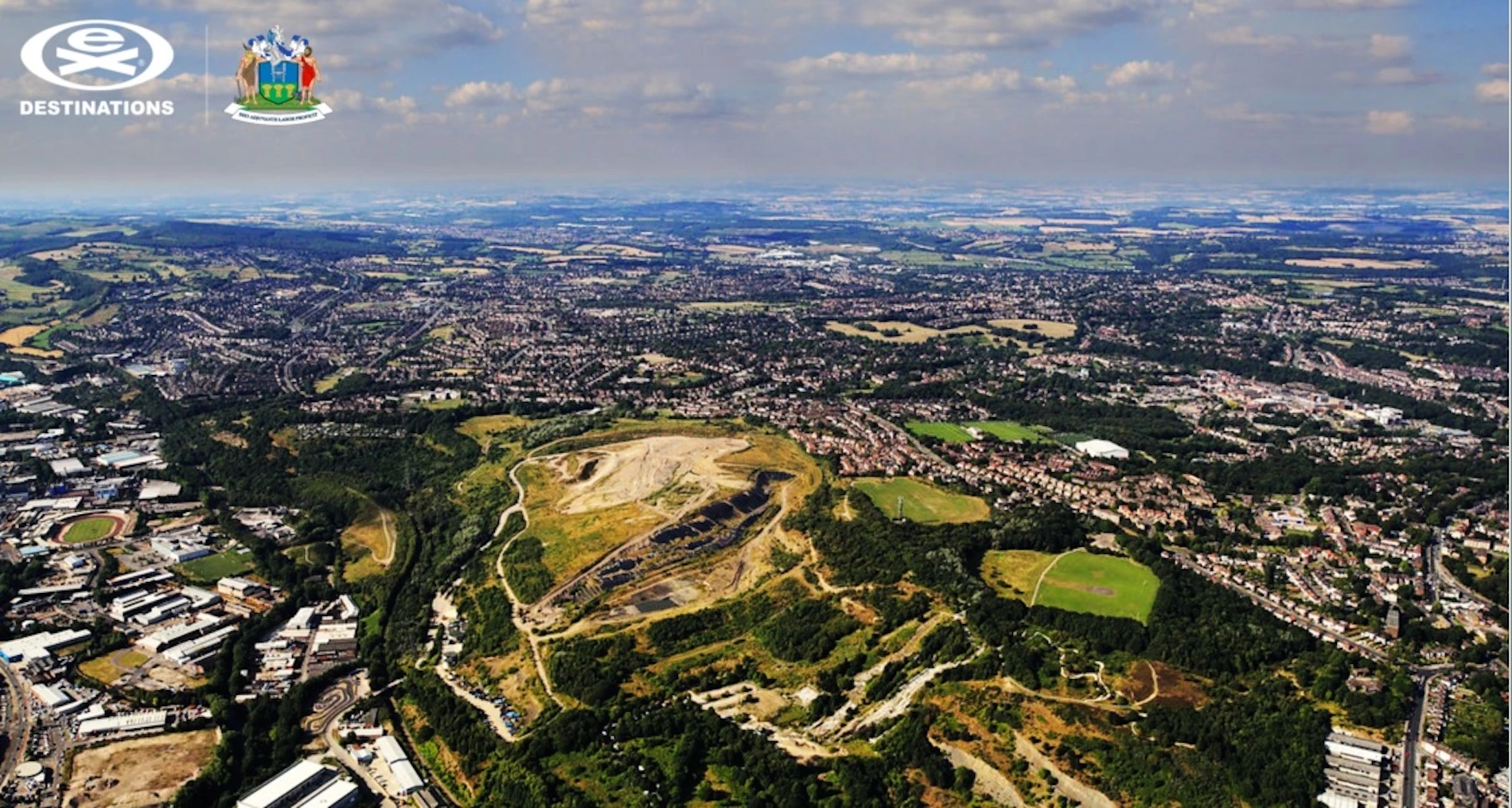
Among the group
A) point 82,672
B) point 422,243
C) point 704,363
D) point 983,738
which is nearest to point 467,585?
point 82,672

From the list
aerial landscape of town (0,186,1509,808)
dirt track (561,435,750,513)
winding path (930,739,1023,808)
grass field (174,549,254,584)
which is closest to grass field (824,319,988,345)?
aerial landscape of town (0,186,1509,808)

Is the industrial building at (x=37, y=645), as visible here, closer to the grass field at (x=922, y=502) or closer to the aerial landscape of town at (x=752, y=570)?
the aerial landscape of town at (x=752, y=570)

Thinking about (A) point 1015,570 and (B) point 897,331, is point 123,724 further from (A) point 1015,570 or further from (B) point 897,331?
(B) point 897,331

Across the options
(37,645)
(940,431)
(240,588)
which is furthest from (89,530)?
(940,431)

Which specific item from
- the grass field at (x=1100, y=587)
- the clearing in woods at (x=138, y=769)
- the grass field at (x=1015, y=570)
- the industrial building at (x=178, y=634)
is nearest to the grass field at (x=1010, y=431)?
the grass field at (x=1015, y=570)

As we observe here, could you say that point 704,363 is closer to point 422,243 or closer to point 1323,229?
point 422,243

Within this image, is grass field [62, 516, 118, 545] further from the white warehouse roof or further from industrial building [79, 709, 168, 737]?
the white warehouse roof
